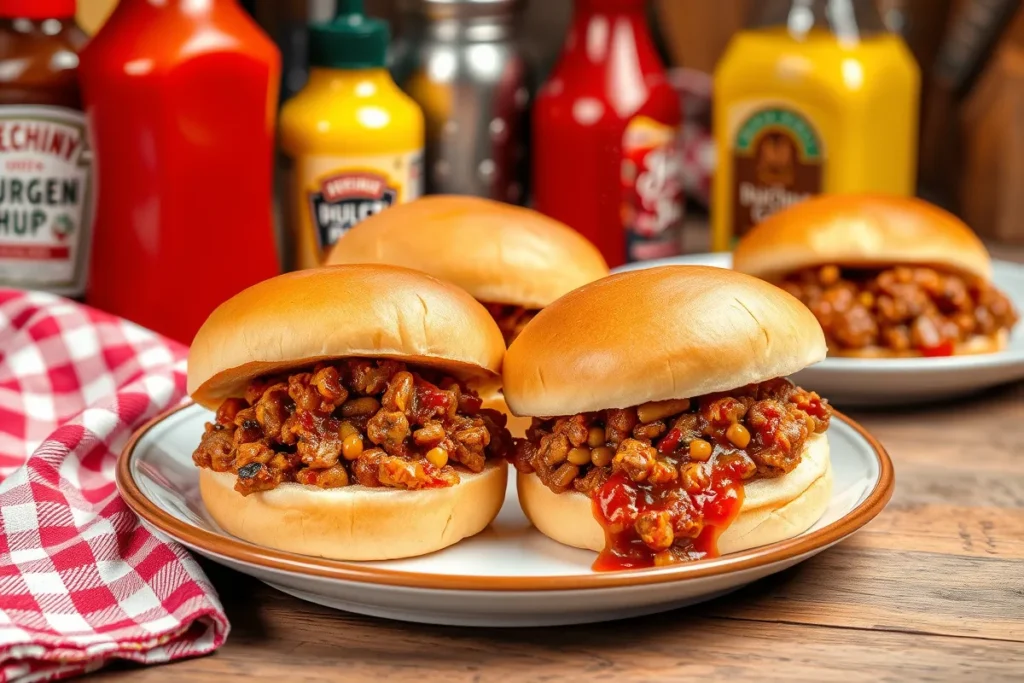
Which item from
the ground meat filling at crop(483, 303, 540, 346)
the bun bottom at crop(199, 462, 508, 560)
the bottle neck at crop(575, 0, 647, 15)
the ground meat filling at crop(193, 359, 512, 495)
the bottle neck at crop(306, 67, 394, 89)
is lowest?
the ground meat filling at crop(483, 303, 540, 346)

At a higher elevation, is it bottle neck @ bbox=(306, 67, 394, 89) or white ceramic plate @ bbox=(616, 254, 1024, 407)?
bottle neck @ bbox=(306, 67, 394, 89)

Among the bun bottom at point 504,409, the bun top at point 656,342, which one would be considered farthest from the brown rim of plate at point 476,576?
the bun bottom at point 504,409

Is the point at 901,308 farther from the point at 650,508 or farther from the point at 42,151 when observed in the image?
the point at 42,151

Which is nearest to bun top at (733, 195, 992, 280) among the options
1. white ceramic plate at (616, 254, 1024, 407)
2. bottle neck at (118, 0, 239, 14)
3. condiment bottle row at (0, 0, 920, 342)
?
white ceramic plate at (616, 254, 1024, 407)

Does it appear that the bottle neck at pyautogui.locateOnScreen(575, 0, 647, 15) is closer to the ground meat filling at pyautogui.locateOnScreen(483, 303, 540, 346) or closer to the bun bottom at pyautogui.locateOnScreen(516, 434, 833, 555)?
the ground meat filling at pyautogui.locateOnScreen(483, 303, 540, 346)

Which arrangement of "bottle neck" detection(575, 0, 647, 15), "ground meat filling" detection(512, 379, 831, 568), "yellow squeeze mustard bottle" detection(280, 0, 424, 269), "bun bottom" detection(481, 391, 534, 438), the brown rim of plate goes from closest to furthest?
the brown rim of plate < "ground meat filling" detection(512, 379, 831, 568) < "bun bottom" detection(481, 391, 534, 438) < "yellow squeeze mustard bottle" detection(280, 0, 424, 269) < "bottle neck" detection(575, 0, 647, 15)

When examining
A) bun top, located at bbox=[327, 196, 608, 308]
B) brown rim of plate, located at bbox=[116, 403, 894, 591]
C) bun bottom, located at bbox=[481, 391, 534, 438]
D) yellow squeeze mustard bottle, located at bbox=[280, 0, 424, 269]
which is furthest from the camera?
yellow squeeze mustard bottle, located at bbox=[280, 0, 424, 269]

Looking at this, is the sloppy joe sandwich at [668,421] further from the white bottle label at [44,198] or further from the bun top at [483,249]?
the white bottle label at [44,198]
